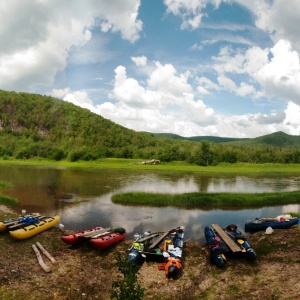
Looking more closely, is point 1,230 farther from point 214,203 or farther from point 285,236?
point 214,203

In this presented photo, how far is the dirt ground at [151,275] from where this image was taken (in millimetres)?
16609

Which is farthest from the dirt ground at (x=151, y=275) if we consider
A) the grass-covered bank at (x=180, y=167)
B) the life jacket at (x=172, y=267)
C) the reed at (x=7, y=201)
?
the grass-covered bank at (x=180, y=167)

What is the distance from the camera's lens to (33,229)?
2620 cm

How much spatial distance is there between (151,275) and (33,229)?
1235 cm

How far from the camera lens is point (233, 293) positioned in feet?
55.2

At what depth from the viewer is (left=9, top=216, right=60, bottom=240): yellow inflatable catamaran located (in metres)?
24.7

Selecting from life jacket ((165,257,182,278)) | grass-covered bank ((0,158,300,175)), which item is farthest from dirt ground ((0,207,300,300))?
grass-covered bank ((0,158,300,175))

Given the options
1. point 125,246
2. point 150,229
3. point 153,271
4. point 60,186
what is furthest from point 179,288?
point 60,186

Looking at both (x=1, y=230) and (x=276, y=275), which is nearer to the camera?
(x=276, y=275)

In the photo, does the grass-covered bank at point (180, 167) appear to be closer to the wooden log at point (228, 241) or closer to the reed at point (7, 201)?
the reed at point (7, 201)

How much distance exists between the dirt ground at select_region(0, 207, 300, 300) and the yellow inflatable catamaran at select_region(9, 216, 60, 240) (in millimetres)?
562

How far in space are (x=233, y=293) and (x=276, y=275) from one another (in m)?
3.74

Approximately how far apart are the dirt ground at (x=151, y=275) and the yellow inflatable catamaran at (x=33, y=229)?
562 mm

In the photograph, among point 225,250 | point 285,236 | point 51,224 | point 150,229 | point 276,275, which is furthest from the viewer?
point 150,229
